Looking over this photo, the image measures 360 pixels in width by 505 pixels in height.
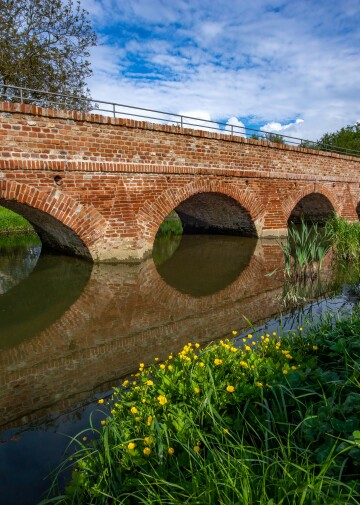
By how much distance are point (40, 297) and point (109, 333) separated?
2.38m

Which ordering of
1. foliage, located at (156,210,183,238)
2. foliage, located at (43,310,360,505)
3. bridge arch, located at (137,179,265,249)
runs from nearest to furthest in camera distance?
1. foliage, located at (43,310,360,505)
2. bridge arch, located at (137,179,265,249)
3. foliage, located at (156,210,183,238)

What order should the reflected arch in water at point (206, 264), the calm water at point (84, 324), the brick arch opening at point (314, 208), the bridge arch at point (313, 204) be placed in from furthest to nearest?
the brick arch opening at point (314, 208)
the bridge arch at point (313, 204)
the reflected arch in water at point (206, 264)
the calm water at point (84, 324)

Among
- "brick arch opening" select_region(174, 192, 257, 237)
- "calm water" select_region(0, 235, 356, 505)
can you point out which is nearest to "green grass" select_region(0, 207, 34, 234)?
"calm water" select_region(0, 235, 356, 505)

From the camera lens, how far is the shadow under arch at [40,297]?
15.6ft

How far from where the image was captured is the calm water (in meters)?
2.70

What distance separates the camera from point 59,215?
719cm

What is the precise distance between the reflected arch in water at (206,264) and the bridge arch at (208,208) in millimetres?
700

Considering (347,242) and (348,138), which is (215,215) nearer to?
(347,242)

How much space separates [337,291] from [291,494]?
→ 5.15 metres

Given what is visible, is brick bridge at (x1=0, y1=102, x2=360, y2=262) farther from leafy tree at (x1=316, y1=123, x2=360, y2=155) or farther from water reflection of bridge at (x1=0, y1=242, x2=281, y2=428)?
leafy tree at (x1=316, y1=123, x2=360, y2=155)

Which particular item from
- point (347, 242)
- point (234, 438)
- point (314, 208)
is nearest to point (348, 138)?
point (314, 208)

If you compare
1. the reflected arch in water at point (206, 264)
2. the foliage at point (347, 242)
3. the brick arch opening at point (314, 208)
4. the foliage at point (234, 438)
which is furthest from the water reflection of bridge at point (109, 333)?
the brick arch opening at point (314, 208)

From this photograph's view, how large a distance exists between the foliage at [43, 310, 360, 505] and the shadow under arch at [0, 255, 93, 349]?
8.76ft

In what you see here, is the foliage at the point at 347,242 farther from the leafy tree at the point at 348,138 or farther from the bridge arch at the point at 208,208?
the leafy tree at the point at 348,138
